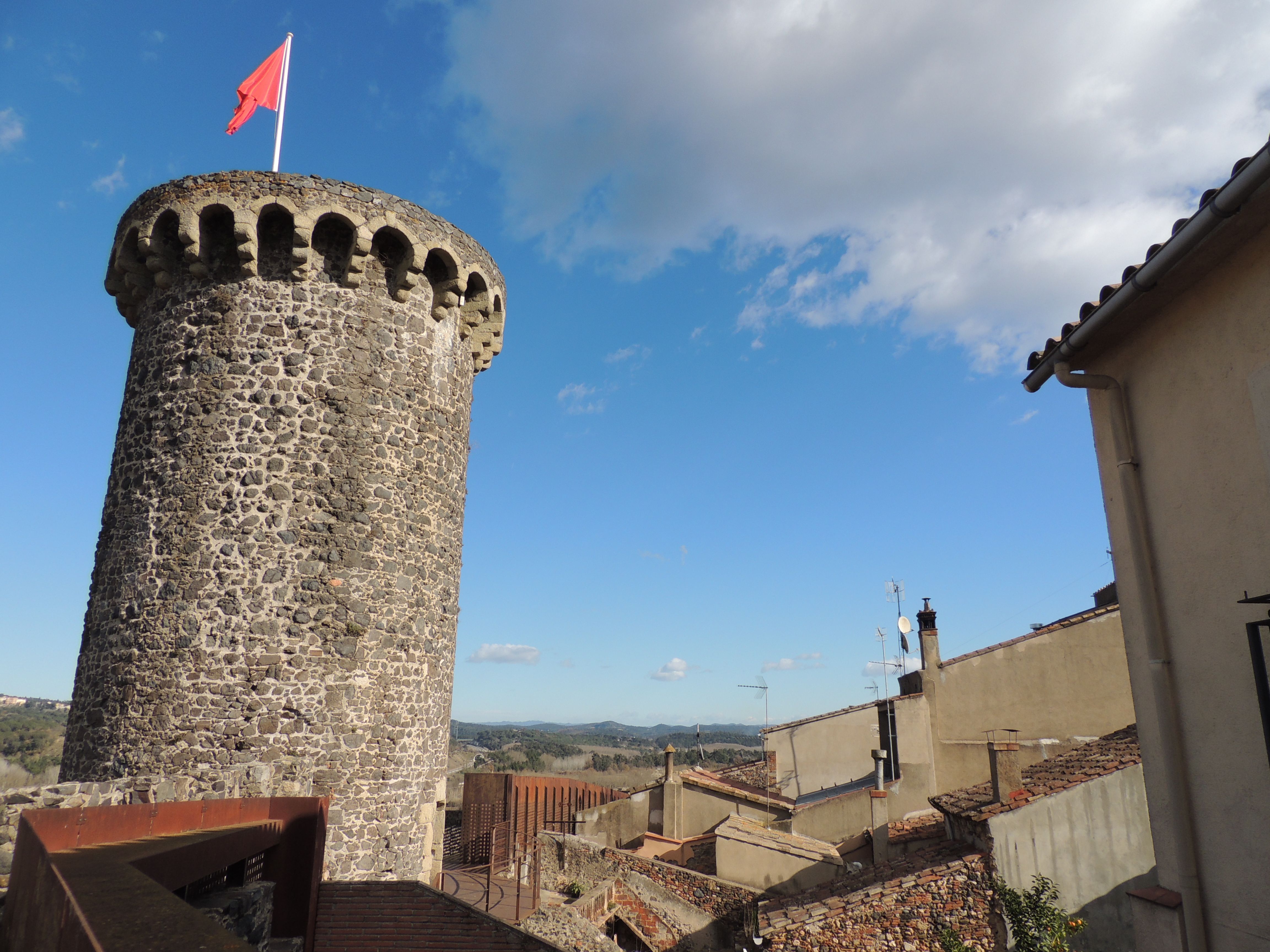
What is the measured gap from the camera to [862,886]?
40.8 feet

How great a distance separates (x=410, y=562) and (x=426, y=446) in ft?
5.11

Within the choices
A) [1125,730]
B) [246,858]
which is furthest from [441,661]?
[1125,730]

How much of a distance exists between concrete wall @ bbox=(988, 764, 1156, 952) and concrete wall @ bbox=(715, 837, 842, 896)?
4.85 meters

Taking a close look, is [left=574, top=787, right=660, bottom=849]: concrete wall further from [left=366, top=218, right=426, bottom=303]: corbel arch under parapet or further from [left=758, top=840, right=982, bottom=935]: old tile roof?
[left=366, top=218, right=426, bottom=303]: corbel arch under parapet

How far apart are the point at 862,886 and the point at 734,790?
28.9 ft

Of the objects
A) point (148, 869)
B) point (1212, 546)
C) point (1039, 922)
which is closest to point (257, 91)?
point (148, 869)

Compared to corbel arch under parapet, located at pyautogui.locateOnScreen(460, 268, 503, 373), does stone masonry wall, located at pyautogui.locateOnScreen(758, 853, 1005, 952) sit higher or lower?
lower

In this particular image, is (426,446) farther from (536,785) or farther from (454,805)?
(454,805)

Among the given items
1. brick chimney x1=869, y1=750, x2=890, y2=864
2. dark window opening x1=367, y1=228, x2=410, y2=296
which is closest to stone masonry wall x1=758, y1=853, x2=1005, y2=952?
brick chimney x1=869, y1=750, x2=890, y2=864

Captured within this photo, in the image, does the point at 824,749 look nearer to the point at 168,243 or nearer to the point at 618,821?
the point at 618,821

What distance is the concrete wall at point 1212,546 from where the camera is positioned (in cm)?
511

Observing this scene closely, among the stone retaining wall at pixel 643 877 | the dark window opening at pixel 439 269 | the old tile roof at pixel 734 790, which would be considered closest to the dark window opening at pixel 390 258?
the dark window opening at pixel 439 269

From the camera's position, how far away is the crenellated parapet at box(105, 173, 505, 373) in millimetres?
9625

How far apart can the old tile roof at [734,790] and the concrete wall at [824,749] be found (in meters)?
0.74
